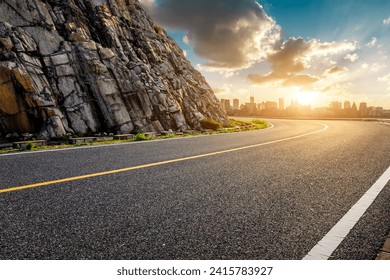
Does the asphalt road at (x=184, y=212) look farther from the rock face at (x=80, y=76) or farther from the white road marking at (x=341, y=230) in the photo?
the rock face at (x=80, y=76)

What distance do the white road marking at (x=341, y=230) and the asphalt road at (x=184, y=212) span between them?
0.18ft

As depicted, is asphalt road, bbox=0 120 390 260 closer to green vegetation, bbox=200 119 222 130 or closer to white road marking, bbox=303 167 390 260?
white road marking, bbox=303 167 390 260

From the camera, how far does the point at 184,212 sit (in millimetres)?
3018

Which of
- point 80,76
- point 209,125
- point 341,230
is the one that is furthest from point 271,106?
point 341,230

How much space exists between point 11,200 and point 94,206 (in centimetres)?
112

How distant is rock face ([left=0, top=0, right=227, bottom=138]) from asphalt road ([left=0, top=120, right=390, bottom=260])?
31.4 feet

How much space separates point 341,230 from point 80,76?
16.7 m

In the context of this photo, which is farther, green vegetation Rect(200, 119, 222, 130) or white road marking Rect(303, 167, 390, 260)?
green vegetation Rect(200, 119, 222, 130)

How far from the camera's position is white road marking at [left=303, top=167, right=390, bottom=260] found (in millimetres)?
2155

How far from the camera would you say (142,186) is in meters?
4.04

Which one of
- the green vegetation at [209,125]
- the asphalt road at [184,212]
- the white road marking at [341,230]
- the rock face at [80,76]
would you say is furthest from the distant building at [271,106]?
the white road marking at [341,230]

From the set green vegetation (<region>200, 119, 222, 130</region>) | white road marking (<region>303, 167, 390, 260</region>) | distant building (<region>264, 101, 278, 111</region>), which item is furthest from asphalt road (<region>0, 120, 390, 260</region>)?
distant building (<region>264, 101, 278, 111</region>)
